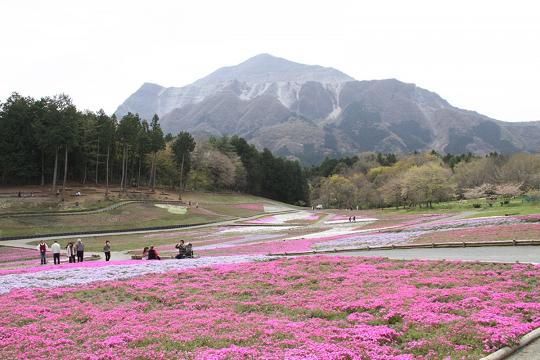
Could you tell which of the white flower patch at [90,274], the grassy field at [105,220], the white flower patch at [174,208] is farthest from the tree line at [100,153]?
the white flower patch at [90,274]

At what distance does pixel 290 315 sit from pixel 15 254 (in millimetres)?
40119

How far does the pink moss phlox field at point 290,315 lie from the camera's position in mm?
10781

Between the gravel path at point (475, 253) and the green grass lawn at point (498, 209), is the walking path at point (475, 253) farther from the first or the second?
the green grass lawn at point (498, 209)

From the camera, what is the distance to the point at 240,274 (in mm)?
23000

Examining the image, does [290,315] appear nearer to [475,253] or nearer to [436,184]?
[475,253]

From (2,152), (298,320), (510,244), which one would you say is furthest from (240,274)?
(2,152)

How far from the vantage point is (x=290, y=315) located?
14.2 metres

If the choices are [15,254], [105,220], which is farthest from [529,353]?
[105,220]

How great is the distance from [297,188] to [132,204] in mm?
79318

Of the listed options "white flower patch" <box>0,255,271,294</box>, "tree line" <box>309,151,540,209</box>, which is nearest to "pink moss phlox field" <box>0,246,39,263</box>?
"white flower patch" <box>0,255,271,294</box>

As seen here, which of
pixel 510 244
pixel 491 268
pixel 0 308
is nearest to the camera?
pixel 0 308

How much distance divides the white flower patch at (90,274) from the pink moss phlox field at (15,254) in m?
17.2

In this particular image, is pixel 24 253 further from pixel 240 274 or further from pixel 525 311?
pixel 525 311

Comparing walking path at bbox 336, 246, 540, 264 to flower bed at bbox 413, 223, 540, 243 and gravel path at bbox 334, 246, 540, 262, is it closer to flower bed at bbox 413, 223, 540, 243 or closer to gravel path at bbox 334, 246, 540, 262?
gravel path at bbox 334, 246, 540, 262
